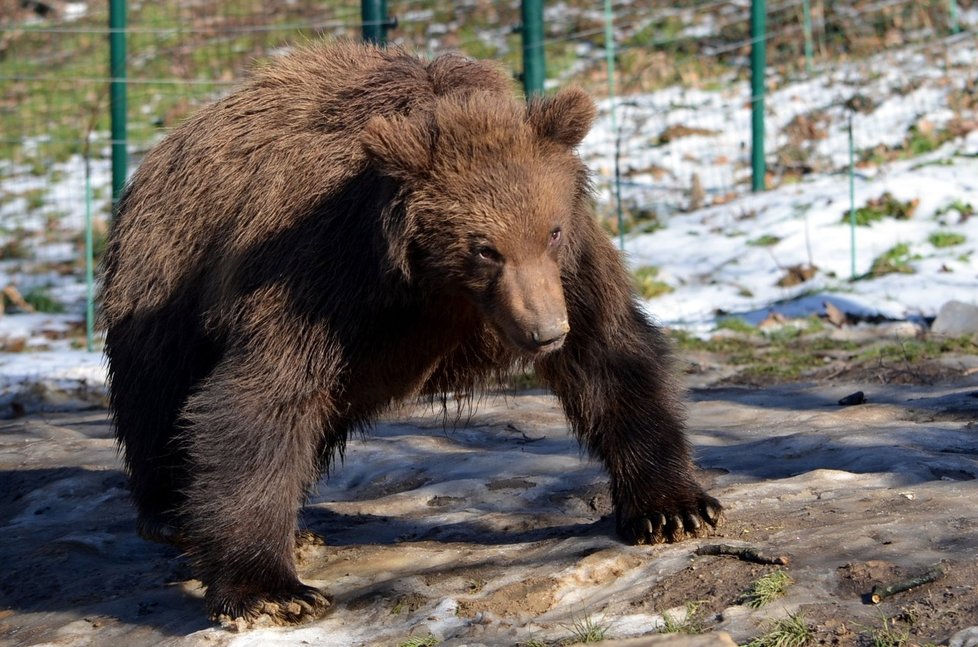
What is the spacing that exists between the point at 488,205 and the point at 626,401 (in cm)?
110

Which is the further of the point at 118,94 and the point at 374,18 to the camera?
the point at 374,18

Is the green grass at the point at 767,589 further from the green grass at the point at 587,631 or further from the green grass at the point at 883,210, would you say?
the green grass at the point at 883,210

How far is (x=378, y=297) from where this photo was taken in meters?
4.59

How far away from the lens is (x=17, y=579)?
224 inches

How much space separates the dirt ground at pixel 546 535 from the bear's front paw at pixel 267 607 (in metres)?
0.06

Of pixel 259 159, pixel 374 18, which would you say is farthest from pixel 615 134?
pixel 259 159

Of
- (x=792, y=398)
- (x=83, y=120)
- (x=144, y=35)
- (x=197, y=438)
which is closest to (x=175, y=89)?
(x=83, y=120)

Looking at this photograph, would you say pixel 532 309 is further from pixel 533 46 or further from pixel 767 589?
pixel 533 46

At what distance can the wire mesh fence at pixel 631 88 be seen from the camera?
13359 mm

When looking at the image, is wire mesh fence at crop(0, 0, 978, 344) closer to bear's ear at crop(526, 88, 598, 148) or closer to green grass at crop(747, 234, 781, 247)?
green grass at crop(747, 234, 781, 247)

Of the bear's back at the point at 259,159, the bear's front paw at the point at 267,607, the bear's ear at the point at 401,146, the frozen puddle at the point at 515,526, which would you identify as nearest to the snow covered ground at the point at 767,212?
the frozen puddle at the point at 515,526

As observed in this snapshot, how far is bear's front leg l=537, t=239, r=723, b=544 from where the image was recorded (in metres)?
4.85

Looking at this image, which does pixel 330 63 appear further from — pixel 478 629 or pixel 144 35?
pixel 144 35

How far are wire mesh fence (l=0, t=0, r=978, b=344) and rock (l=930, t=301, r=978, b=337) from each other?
13.0 feet
